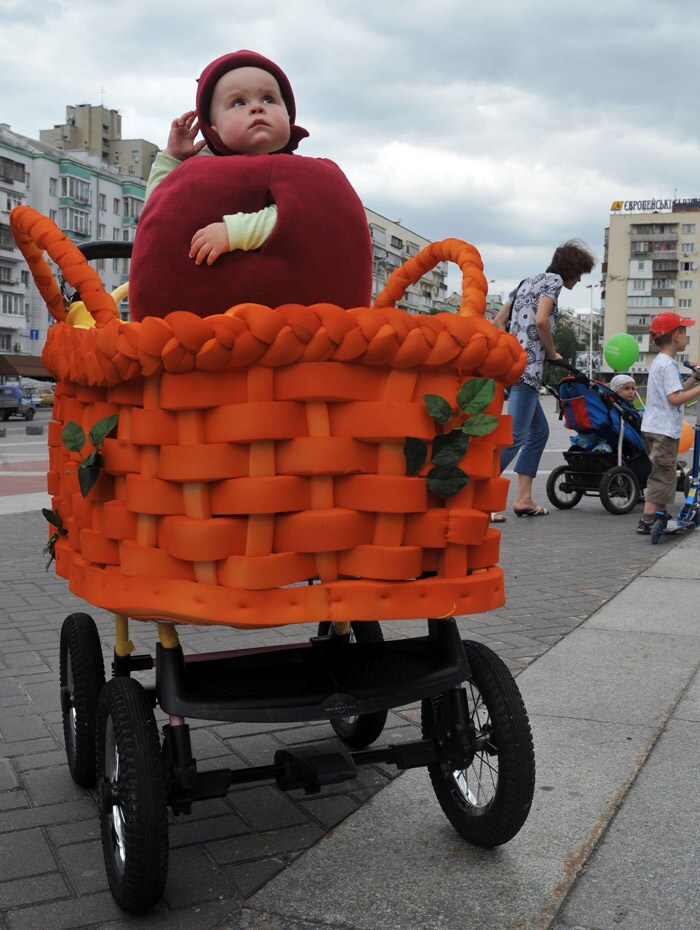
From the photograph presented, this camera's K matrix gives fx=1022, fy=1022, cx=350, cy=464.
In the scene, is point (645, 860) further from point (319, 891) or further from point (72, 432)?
point (72, 432)

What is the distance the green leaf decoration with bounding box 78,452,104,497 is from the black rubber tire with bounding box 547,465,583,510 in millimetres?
7837

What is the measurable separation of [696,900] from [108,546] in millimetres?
1566

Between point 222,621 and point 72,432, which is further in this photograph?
point 72,432

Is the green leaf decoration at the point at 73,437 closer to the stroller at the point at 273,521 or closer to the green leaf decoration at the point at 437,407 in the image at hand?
the stroller at the point at 273,521

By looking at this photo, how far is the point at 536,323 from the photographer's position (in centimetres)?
843

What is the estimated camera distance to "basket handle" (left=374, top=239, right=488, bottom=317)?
2674 millimetres

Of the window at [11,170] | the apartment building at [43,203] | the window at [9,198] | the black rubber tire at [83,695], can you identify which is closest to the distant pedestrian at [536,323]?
the black rubber tire at [83,695]

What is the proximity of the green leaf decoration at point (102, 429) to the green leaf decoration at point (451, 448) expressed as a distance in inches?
28.9

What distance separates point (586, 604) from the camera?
5.53m

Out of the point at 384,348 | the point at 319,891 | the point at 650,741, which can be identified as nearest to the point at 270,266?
the point at 384,348

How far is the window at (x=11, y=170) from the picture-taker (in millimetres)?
69606

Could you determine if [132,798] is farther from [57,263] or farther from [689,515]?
[689,515]

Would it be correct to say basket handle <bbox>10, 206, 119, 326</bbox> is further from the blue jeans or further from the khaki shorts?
the khaki shorts

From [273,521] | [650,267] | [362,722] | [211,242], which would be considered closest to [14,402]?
[362,722]
